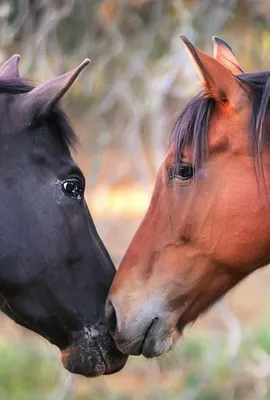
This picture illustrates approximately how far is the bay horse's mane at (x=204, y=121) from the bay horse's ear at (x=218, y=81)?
1.4 inches

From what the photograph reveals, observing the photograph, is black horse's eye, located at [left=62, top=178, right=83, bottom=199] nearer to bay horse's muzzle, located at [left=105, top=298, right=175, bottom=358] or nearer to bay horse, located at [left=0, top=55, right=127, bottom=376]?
bay horse, located at [left=0, top=55, right=127, bottom=376]

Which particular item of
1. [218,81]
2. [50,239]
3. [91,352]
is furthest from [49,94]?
[91,352]

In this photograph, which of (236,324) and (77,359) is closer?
(77,359)

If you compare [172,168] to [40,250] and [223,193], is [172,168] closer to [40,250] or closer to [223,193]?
[223,193]

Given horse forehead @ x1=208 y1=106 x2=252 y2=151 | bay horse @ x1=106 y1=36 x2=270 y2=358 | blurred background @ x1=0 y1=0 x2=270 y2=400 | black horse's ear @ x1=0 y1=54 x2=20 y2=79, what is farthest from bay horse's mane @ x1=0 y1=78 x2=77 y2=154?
blurred background @ x1=0 y1=0 x2=270 y2=400

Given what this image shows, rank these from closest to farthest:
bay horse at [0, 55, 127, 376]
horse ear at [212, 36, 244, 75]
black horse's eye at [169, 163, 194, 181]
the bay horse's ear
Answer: the bay horse's ear → black horse's eye at [169, 163, 194, 181] → bay horse at [0, 55, 127, 376] → horse ear at [212, 36, 244, 75]

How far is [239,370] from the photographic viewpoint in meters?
4.95

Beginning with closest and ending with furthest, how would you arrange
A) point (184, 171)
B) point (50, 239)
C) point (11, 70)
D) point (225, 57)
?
point (184, 171) → point (50, 239) → point (225, 57) → point (11, 70)

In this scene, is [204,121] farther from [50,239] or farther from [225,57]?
[50,239]

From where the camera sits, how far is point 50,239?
2408mm

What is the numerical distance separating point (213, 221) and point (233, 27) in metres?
2.88

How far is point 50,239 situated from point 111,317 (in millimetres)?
294

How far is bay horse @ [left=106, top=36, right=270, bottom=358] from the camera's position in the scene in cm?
220

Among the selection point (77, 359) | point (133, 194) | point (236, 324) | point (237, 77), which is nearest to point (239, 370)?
point (236, 324)
